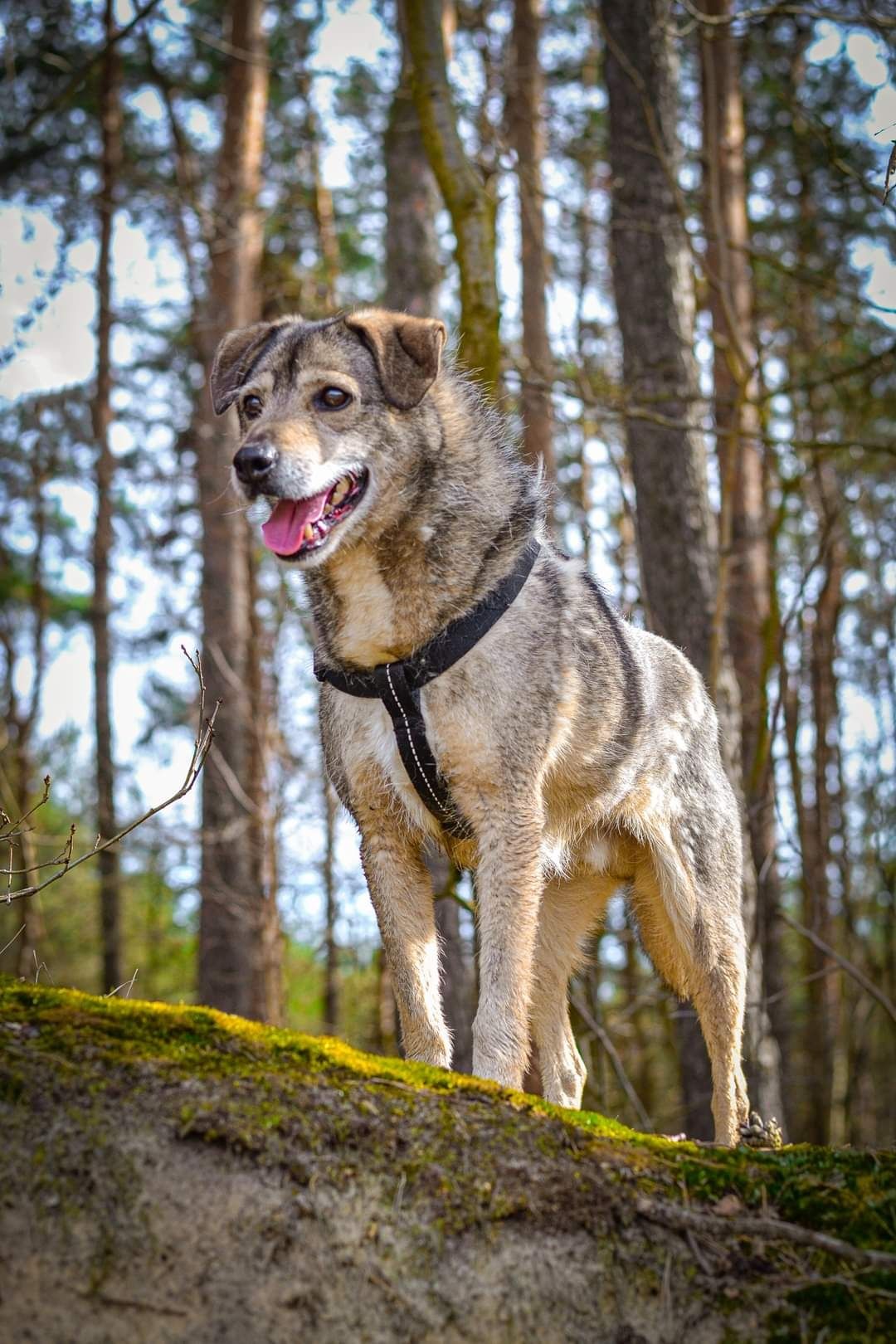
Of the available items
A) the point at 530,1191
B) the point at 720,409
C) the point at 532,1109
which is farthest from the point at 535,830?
the point at 720,409

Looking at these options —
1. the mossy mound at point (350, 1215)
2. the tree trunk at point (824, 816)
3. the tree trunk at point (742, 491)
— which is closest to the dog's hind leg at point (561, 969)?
the mossy mound at point (350, 1215)

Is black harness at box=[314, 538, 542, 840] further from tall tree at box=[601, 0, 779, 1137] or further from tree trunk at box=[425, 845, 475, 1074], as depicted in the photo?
tall tree at box=[601, 0, 779, 1137]

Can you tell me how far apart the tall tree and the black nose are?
465cm

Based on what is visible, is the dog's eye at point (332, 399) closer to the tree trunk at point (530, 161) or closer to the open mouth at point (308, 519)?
the open mouth at point (308, 519)

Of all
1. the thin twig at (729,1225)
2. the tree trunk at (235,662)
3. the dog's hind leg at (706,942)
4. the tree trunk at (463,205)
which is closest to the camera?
the thin twig at (729,1225)

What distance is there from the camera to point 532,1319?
2.90 meters

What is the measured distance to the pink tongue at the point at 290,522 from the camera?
4484 mm

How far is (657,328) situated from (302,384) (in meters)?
5.63

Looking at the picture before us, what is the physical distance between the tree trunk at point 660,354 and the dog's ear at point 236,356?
4061 millimetres

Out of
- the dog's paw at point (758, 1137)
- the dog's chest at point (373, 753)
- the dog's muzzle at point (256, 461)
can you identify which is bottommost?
the dog's paw at point (758, 1137)

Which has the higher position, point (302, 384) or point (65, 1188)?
point (302, 384)

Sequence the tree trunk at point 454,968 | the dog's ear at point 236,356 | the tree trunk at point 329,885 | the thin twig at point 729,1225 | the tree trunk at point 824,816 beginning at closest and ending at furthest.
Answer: the thin twig at point 729,1225, the dog's ear at point 236,356, the tree trunk at point 454,968, the tree trunk at point 329,885, the tree trunk at point 824,816

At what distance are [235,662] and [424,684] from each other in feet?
30.8

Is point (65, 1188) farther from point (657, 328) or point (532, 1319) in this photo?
point (657, 328)
